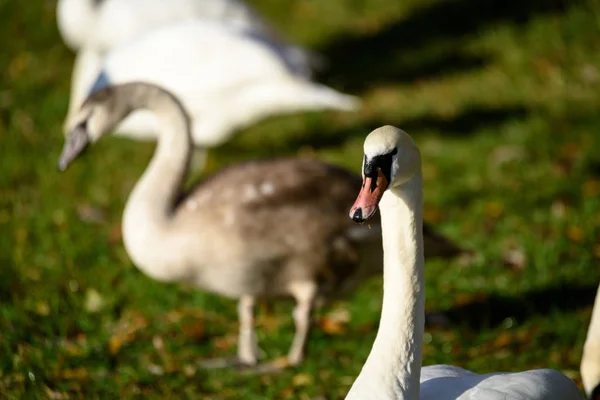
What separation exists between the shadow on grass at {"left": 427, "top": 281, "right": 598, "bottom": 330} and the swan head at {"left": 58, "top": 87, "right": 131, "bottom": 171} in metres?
1.83

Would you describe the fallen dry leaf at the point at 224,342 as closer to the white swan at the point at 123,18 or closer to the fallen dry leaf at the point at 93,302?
the fallen dry leaf at the point at 93,302

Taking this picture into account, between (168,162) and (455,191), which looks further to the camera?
(455,191)

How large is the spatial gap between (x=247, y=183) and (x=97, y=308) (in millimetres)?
1153

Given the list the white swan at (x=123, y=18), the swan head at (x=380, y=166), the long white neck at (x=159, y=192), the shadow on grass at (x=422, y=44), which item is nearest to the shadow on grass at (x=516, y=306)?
the long white neck at (x=159, y=192)

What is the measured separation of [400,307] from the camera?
2.71 meters

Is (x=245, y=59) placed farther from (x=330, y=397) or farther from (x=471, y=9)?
(x=471, y=9)

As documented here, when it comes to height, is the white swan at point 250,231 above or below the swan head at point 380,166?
below

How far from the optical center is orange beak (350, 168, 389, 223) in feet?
8.05

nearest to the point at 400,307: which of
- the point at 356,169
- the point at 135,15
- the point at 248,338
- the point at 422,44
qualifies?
the point at 248,338

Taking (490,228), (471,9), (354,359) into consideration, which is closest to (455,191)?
(490,228)

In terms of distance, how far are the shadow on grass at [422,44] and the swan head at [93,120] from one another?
3701mm

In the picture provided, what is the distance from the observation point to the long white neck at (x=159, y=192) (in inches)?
158

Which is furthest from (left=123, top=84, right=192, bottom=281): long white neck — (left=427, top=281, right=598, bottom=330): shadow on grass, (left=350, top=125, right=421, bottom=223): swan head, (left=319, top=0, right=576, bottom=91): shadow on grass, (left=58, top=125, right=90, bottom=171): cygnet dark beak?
(left=319, top=0, right=576, bottom=91): shadow on grass

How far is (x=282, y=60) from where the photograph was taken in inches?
227
